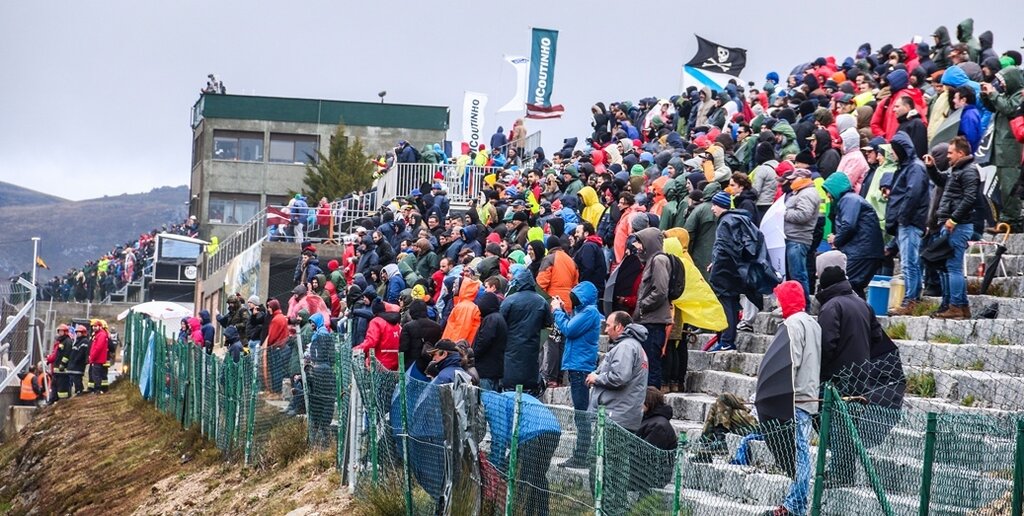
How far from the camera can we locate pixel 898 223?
14453mm

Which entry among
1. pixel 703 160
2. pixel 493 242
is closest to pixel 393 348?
pixel 493 242

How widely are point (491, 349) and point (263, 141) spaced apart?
5642 centimetres

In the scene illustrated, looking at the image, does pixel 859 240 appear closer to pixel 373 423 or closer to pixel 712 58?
pixel 373 423

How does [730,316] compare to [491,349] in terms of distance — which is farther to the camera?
[491,349]

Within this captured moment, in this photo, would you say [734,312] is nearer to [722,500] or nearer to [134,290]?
[722,500]

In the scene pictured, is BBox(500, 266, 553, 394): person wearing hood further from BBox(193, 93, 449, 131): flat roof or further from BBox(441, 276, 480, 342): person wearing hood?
BBox(193, 93, 449, 131): flat roof

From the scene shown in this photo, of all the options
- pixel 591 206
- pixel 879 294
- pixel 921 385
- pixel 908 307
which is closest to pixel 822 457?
pixel 921 385

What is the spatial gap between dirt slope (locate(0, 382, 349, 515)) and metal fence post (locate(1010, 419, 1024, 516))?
8.42 metres

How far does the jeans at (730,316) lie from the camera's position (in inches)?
602

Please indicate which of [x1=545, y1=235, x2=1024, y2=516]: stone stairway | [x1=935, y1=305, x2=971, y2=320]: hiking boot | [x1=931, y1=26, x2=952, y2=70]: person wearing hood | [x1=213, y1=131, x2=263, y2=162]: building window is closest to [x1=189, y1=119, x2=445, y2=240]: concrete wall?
[x1=213, y1=131, x2=263, y2=162]: building window

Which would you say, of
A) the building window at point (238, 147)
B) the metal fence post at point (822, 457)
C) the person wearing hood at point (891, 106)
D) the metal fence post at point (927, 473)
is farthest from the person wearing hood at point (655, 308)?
the building window at point (238, 147)

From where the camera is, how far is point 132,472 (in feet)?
74.6

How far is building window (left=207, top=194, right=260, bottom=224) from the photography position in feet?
234

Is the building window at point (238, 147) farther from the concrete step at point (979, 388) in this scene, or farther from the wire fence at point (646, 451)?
the concrete step at point (979, 388)
